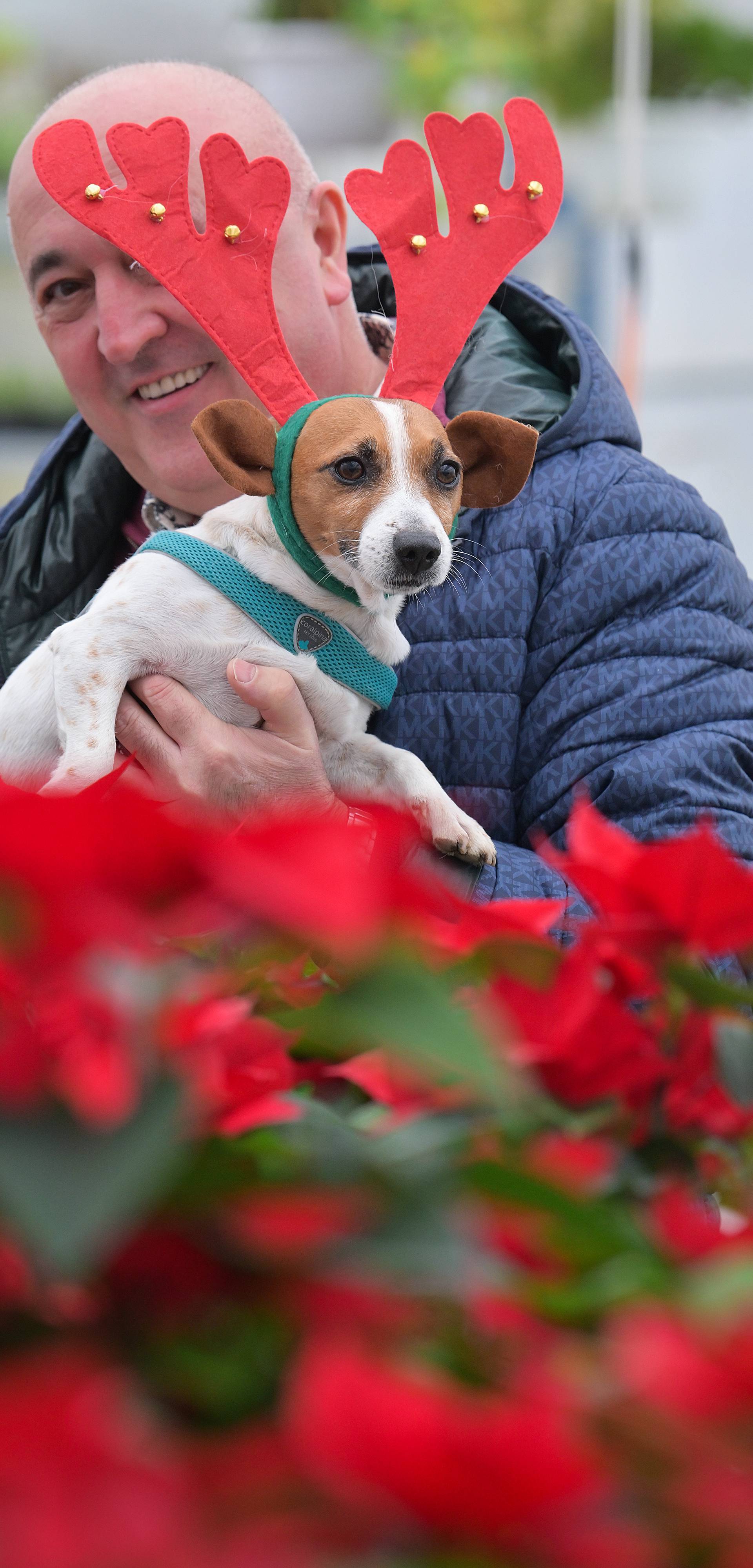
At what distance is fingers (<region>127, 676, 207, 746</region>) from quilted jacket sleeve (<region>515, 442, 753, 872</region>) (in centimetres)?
32

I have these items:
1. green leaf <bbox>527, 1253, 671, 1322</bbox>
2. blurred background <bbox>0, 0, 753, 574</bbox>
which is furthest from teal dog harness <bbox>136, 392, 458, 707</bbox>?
blurred background <bbox>0, 0, 753, 574</bbox>

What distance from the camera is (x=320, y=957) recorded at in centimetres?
32

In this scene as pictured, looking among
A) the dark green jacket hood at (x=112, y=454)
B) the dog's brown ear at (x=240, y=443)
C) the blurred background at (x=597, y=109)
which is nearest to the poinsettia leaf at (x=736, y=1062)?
the dog's brown ear at (x=240, y=443)

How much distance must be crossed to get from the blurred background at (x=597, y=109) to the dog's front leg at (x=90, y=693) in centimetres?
199

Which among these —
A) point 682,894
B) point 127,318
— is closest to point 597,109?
point 127,318

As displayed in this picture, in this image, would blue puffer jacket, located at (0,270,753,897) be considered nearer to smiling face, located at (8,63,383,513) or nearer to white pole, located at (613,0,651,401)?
smiling face, located at (8,63,383,513)

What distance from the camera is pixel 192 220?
987 mm

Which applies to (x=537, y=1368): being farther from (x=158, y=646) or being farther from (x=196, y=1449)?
(x=158, y=646)

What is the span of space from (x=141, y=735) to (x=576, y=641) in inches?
16.2

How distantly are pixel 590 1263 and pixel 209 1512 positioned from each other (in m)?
0.08

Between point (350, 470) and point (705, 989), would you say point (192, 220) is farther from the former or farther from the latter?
point (705, 989)

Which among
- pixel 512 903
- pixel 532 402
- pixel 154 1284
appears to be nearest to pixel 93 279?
pixel 532 402

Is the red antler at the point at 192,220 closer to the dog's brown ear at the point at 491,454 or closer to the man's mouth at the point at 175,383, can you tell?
the dog's brown ear at the point at 491,454

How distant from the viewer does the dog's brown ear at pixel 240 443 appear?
0.92 metres
